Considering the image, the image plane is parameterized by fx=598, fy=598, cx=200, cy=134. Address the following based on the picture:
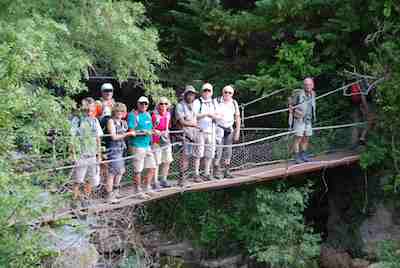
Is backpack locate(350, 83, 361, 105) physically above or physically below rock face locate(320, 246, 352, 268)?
above

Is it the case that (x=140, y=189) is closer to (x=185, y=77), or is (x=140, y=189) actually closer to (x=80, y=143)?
(x=80, y=143)

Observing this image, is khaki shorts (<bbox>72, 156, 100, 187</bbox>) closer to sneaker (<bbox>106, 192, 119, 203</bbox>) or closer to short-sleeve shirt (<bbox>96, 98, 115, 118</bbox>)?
sneaker (<bbox>106, 192, 119, 203</bbox>)

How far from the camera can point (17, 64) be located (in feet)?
12.4

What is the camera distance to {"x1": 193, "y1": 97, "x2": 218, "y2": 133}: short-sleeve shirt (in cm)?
629

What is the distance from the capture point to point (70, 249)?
5410 mm

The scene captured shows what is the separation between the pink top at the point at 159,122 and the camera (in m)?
6.03

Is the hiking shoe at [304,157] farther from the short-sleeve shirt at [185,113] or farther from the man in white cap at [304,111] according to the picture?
the short-sleeve shirt at [185,113]

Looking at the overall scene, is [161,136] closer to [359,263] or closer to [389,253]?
[389,253]

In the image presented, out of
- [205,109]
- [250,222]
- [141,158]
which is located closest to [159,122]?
[141,158]

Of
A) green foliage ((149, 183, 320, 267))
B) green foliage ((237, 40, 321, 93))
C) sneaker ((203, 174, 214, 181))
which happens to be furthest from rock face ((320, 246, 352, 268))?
sneaker ((203, 174, 214, 181))

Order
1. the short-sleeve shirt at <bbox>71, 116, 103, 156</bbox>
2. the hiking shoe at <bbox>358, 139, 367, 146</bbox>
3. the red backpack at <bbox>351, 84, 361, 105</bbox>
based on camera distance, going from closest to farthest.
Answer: the short-sleeve shirt at <bbox>71, 116, 103, 156</bbox> → the red backpack at <bbox>351, 84, 361, 105</bbox> → the hiking shoe at <bbox>358, 139, 367, 146</bbox>

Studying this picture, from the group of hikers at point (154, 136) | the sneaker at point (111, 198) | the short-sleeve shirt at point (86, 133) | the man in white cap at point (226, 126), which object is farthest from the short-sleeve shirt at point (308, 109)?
the short-sleeve shirt at point (86, 133)

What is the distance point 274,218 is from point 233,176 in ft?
3.76

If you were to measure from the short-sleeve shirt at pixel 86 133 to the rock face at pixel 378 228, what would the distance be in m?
4.60
